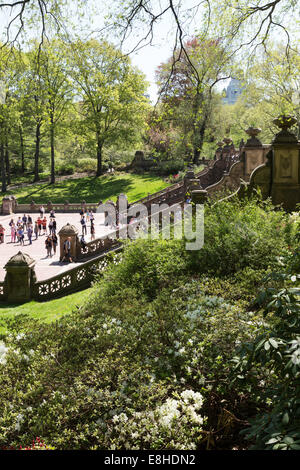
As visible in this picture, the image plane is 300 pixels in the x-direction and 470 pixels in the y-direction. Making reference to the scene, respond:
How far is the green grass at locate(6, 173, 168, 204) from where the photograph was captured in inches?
1566

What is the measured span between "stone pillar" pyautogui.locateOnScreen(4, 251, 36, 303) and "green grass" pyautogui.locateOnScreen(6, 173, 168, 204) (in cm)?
2412

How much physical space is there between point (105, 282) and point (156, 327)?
3.06m

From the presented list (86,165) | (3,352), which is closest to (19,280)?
(3,352)

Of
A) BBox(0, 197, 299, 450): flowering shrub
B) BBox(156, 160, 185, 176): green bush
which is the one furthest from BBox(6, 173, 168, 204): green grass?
BBox(0, 197, 299, 450): flowering shrub

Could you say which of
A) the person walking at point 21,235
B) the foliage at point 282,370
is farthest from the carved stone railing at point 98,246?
the foliage at point 282,370

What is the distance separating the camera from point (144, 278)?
Answer: 749 cm

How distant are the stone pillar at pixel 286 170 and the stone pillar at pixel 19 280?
8834 mm

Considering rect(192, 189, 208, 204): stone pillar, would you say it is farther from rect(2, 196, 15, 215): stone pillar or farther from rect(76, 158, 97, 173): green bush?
rect(76, 158, 97, 173): green bush

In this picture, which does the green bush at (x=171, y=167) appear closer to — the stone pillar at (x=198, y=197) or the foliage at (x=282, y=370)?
the stone pillar at (x=198, y=197)

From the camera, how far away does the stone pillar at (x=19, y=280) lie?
12.9 metres

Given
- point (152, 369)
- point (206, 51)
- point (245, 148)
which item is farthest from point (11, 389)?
point (245, 148)

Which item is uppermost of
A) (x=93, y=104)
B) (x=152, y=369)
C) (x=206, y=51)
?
(x=93, y=104)

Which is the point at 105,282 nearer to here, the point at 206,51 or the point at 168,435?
the point at 168,435

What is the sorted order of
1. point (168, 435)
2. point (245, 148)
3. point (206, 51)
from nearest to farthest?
point (168, 435)
point (206, 51)
point (245, 148)
